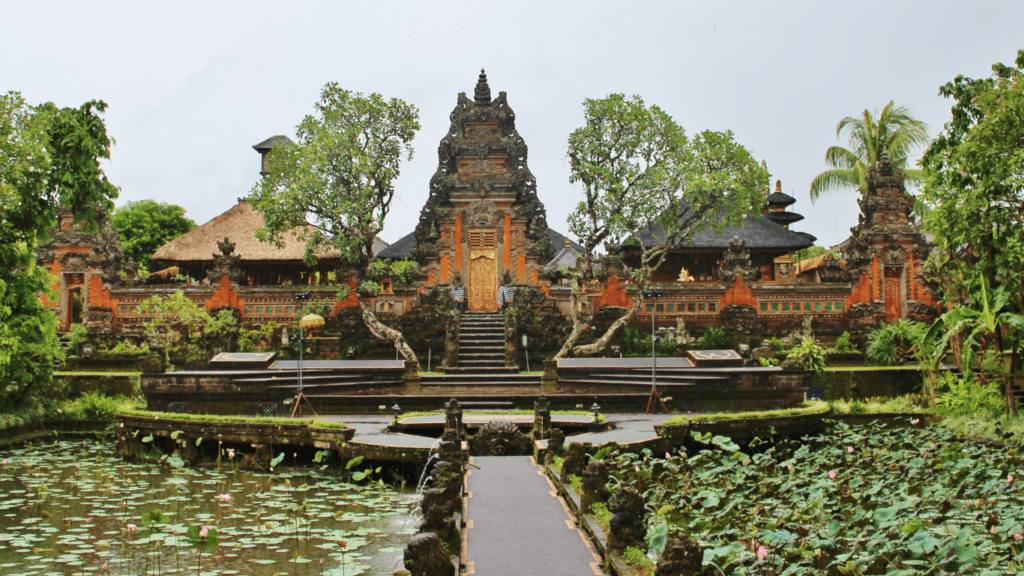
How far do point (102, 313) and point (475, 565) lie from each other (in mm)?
19308

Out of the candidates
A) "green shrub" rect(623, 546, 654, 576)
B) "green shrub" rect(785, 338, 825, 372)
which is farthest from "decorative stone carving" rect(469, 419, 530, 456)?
"green shrub" rect(785, 338, 825, 372)

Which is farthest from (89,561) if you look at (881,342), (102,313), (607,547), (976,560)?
(881,342)

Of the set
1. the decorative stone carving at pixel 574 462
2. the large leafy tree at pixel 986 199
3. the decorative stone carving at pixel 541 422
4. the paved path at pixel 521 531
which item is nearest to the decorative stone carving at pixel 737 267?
the large leafy tree at pixel 986 199

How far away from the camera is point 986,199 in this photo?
12.9 metres

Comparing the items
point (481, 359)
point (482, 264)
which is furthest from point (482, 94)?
point (481, 359)

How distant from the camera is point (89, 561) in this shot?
6598 millimetres

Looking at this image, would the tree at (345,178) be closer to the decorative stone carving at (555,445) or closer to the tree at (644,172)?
the tree at (644,172)

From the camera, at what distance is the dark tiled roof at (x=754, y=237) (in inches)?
1089

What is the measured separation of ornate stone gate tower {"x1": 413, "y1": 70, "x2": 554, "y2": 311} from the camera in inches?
920

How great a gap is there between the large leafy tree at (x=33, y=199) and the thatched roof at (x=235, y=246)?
12.3 m

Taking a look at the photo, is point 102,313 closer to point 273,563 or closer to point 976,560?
point 273,563

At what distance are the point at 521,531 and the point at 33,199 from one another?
1252 cm

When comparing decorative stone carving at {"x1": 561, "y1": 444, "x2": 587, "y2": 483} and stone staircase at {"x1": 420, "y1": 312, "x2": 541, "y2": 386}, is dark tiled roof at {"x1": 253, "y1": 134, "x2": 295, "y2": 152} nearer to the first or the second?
stone staircase at {"x1": 420, "y1": 312, "x2": 541, "y2": 386}

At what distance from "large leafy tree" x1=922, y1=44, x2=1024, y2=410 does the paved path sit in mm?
8862
